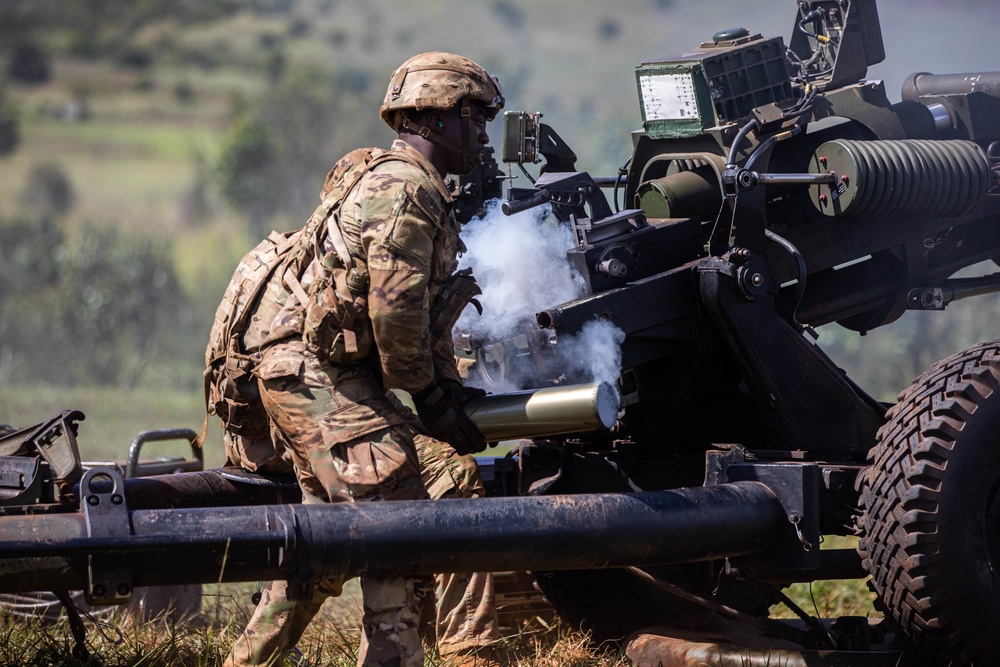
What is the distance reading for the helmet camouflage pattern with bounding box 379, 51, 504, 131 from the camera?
15.4ft

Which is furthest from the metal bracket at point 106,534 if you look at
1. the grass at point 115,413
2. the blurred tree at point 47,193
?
the blurred tree at point 47,193

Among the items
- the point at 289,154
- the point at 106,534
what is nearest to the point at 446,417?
the point at 106,534

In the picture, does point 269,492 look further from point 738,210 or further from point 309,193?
point 309,193

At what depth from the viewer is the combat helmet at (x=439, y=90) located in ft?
15.4

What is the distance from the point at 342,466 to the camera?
4.50 metres

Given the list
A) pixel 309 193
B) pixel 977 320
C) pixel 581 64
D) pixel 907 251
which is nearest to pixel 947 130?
pixel 907 251

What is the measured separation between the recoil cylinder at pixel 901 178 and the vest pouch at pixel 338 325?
1.90 metres

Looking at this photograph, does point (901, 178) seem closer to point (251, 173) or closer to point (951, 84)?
point (951, 84)


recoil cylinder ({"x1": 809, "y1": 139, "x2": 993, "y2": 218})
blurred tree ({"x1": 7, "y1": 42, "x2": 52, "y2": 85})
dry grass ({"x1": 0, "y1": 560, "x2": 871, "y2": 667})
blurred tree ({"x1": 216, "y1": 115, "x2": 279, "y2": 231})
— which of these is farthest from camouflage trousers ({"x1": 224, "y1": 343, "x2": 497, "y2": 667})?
blurred tree ({"x1": 7, "y1": 42, "x2": 52, "y2": 85})

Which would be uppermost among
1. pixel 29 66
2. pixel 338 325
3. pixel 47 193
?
pixel 29 66

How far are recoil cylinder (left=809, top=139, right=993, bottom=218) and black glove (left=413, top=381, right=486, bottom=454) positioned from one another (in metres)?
1.64

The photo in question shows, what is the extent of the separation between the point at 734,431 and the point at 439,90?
1.91 meters

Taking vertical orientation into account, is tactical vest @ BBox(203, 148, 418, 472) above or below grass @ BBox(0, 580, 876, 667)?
above

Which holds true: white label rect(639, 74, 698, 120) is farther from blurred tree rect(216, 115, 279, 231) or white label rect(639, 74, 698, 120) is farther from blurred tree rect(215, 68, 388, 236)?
blurred tree rect(216, 115, 279, 231)
